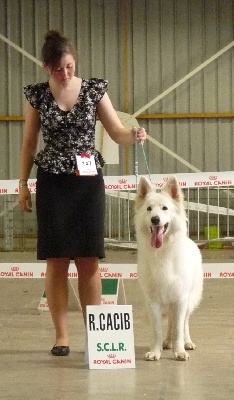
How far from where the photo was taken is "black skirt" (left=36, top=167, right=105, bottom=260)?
12.1ft

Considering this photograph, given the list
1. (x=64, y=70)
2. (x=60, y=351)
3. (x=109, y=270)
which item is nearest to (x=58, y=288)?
(x=60, y=351)

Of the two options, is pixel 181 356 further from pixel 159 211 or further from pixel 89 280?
pixel 159 211

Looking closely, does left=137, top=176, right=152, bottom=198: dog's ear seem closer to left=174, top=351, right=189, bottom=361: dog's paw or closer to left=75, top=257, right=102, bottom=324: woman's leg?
left=75, top=257, right=102, bottom=324: woman's leg

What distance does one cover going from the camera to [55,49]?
3.54 meters

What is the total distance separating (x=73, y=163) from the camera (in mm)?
3674

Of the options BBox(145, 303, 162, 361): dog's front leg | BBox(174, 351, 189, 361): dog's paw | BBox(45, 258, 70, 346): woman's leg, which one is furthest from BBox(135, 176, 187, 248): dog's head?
BBox(174, 351, 189, 361): dog's paw

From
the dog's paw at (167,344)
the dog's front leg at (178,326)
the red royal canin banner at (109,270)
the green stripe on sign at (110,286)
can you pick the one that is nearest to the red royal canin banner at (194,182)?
the red royal canin banner at (109,270)

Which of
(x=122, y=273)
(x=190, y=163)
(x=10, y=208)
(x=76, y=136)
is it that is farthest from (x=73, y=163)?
(x=190, y=163)

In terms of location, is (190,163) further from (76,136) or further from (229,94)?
(76,136)

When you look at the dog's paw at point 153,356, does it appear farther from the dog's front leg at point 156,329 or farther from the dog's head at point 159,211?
the dog's head at point 159,211

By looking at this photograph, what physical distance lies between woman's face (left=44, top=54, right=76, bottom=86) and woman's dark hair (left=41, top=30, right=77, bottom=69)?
0.02 metres

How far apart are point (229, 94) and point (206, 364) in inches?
332

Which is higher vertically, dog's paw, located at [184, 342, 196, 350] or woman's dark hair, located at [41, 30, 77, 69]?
woman's dark hair, located at [41, 30, 77, 69]

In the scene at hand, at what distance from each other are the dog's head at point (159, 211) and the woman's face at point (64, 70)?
24.6 inches
